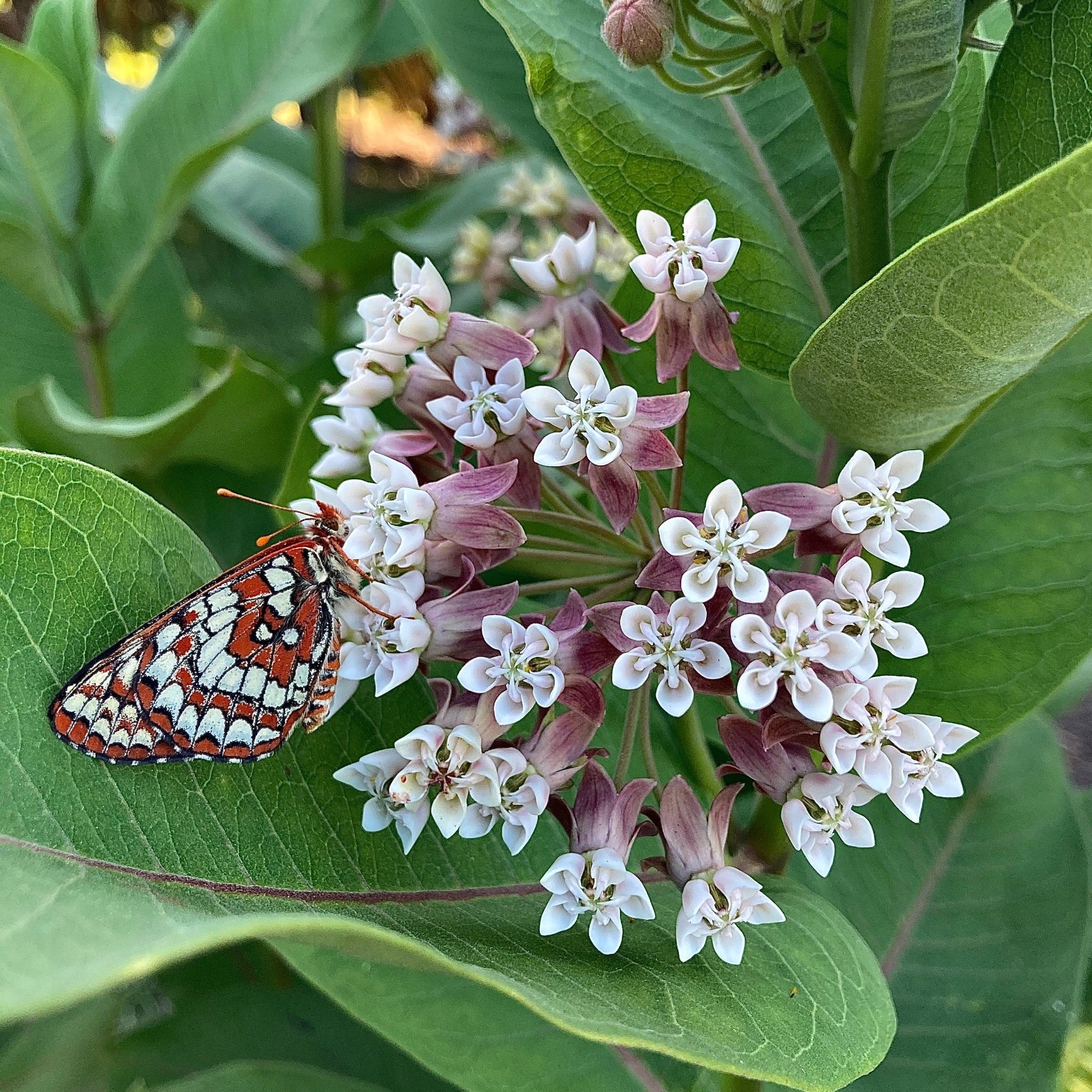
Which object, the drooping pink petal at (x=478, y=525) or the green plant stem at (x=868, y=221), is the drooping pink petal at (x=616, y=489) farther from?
the green plant stem at (x=868, y=221)

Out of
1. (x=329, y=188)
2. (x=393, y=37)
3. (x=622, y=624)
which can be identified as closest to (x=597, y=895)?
(x=622, y=624)

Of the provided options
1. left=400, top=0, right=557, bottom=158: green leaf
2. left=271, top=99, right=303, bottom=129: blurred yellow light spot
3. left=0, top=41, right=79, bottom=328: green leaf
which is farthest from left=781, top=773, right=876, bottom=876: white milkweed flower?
left=271, top=99, right=303, bottom=129: blurred yellow light spot

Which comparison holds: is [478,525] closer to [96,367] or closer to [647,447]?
[647,447]

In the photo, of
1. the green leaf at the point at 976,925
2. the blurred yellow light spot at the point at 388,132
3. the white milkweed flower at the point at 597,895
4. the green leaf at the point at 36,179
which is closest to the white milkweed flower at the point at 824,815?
the white milkweed flower at the point at 597,895

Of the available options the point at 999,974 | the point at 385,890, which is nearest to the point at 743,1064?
the point at 385,890

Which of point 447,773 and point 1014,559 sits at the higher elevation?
point 447,773

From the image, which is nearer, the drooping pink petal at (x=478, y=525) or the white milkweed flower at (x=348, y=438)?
the drooping pink petal at (x=478, y=525)

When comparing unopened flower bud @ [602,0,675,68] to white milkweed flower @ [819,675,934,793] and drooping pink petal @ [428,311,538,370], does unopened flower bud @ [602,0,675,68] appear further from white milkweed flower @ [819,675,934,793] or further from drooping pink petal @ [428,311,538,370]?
white milkweed flower @ [819,675,934,793]

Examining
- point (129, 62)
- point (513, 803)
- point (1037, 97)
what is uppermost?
point (129, 62)
